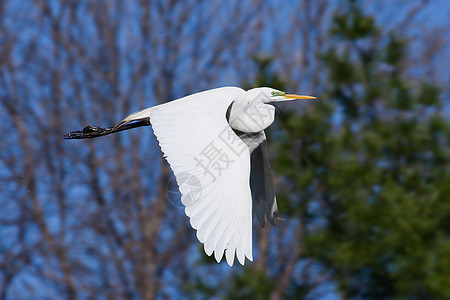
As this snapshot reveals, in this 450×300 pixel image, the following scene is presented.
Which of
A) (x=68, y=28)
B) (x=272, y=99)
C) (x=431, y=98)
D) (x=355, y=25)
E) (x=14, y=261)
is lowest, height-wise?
(x=14, y=261)

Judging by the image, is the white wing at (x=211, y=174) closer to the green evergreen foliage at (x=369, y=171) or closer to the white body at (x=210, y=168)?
the white body at (x=210, y=168)

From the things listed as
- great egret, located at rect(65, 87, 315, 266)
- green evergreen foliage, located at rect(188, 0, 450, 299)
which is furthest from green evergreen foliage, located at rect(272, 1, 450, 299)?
great egret, located at rect(65, 87, 315, 266)

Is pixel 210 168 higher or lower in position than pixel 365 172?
higher

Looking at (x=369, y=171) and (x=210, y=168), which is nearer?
(x=210, y=168)

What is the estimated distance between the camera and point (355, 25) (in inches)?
196

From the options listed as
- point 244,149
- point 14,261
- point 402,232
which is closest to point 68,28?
point 14,261

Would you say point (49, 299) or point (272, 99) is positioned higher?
point (272, 99)

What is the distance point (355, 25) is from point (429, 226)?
1.46 metres

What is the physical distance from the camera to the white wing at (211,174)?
2500mm

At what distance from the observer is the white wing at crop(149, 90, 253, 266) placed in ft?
8.20

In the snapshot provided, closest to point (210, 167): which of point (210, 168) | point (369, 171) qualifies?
point (210, 168)

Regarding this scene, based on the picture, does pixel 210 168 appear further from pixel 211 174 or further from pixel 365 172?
pixel 365 172

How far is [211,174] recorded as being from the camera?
8.59 ft

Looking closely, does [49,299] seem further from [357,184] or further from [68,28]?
[357,184]
